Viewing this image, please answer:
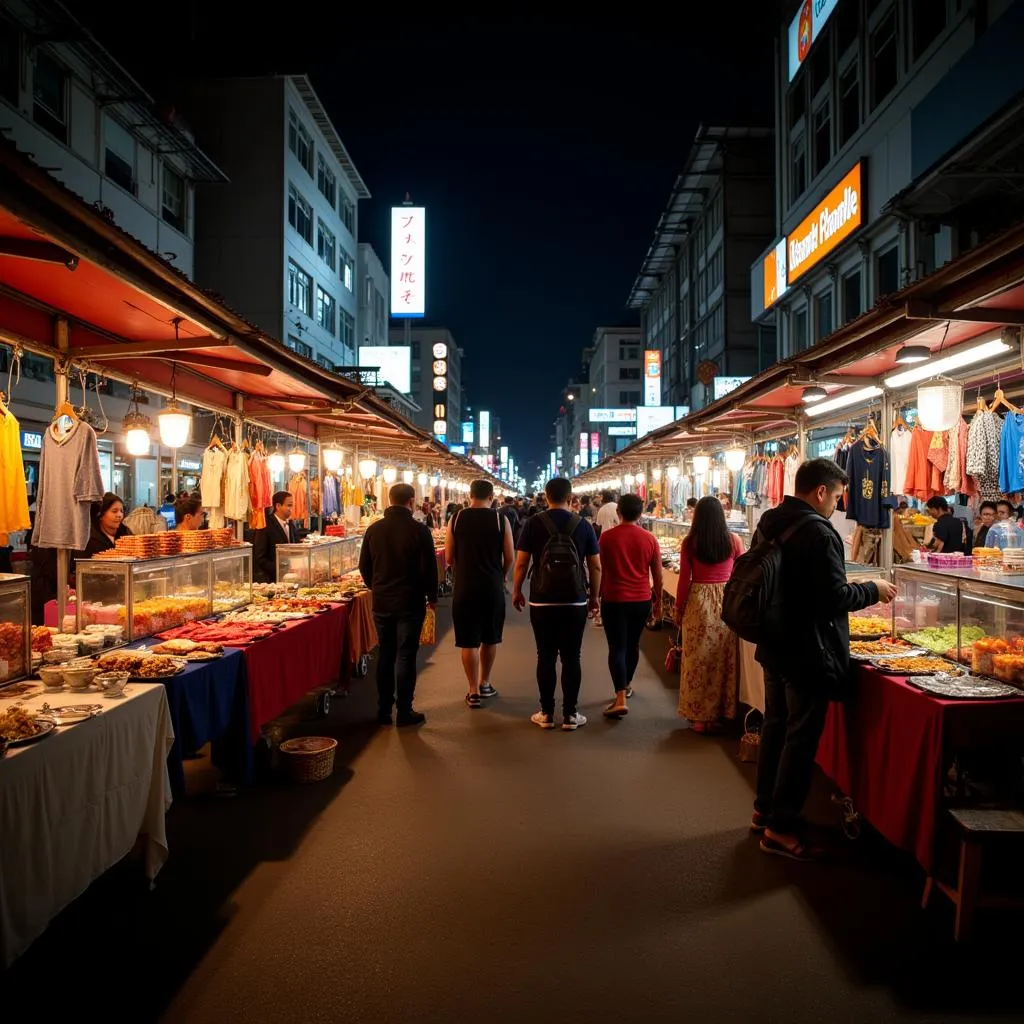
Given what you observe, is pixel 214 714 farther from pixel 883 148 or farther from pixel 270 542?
pixel 883 148

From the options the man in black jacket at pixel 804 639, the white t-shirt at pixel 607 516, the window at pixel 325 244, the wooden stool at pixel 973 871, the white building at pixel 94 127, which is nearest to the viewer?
the wooden stool at pixel 973 871

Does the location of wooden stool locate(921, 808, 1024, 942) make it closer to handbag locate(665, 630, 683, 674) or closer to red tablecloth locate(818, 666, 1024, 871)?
red tablecloth locate(818, 666, 1024, 871)

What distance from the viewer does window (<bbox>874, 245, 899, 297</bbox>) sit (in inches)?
715

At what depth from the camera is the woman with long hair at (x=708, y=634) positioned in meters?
7.28

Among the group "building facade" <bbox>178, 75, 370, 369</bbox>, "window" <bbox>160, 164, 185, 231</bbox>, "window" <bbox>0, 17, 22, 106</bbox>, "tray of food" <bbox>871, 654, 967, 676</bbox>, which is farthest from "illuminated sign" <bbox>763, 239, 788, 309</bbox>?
"window" <bbox>160, 164, 185, 231</bbox>

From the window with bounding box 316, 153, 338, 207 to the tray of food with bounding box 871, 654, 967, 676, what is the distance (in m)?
38.6

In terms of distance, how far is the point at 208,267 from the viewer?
3225 centimetres

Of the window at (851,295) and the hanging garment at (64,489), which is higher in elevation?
the window at (851,295)

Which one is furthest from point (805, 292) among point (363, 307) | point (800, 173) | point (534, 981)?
point (363, 307)

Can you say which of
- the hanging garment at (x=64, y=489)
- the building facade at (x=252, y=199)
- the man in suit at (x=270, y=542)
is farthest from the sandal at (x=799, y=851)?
the building facade at (x=252, y=199)

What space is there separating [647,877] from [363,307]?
48.1 m

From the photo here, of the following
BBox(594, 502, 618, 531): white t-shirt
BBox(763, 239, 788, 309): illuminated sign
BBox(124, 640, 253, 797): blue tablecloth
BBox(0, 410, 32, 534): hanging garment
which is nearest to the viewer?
BBox(124, 640, 253, 797): blue tablecloth

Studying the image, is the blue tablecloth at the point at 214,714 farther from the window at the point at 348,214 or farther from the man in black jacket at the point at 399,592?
the window at the point at 348,214

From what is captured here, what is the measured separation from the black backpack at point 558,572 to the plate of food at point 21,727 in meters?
4.39
